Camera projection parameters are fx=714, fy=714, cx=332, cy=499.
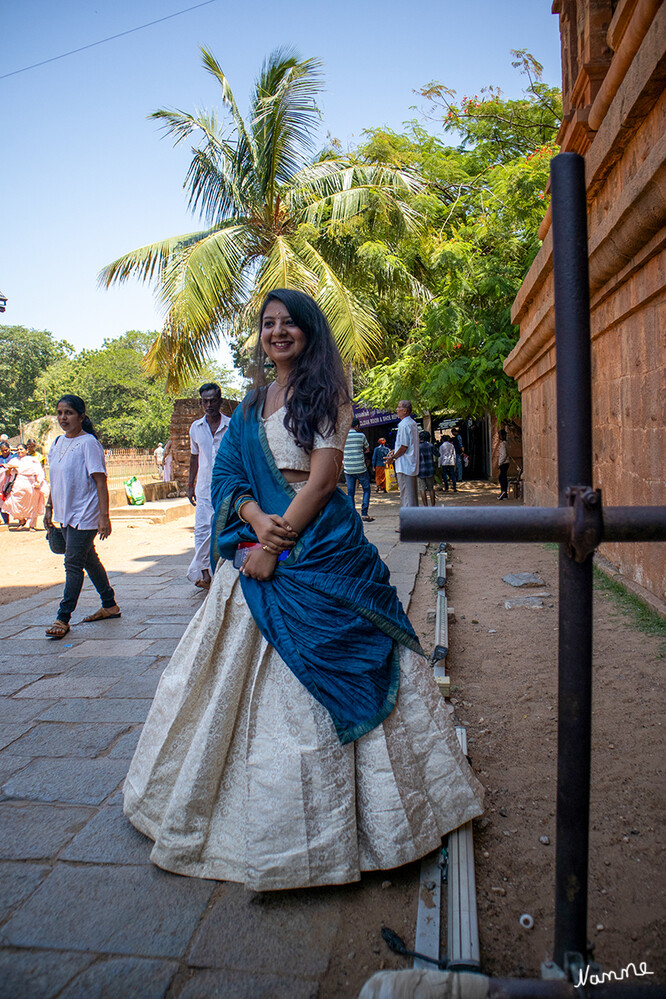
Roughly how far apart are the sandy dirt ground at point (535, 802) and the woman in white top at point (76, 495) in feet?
8.20

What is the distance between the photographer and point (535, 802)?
2607 millimetres

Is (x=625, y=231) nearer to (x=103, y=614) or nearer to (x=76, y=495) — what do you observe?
(x=76, y=495)

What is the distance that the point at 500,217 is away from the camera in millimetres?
13336

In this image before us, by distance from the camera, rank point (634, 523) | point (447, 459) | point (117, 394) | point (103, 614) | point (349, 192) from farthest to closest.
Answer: point (117, 394) < point (447, 459) < point (349, 192) < point (103, 614) < point (634, 523)

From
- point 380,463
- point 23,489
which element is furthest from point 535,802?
point 380,463

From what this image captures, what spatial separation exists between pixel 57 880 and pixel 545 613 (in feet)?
13.7

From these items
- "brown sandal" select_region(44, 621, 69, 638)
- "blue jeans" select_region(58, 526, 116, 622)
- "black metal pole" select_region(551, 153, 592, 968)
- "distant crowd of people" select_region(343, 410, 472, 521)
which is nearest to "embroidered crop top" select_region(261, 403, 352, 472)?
"black metal pole" select_region(551, 153, 592, 968)

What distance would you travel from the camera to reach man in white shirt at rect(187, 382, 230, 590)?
5984 millimetres

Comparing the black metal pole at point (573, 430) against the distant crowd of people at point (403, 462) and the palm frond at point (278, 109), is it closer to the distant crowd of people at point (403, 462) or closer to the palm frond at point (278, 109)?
the distant crowd of people at point (403, 462)

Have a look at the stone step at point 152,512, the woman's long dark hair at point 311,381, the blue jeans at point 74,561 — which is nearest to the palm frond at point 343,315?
the stone step at point 152,512

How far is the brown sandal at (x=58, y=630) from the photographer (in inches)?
203

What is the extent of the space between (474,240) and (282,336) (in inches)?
→ 469

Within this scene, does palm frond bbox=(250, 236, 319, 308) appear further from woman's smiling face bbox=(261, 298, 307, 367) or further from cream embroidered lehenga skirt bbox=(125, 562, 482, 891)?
cream embroidered lehenga skirt bbox=(125, 562, 482, 891)

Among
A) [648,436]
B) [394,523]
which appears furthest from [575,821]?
[394,523]
